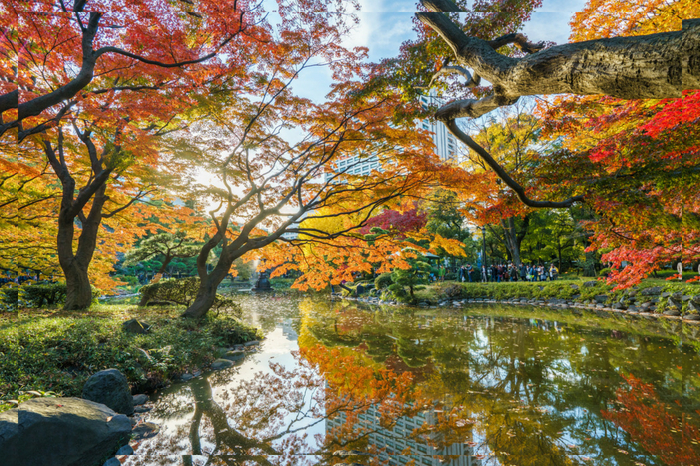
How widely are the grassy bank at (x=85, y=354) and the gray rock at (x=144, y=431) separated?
2.90ft

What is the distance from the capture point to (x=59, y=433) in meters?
2.38

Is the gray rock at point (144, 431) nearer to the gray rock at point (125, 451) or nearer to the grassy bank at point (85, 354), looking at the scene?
the gray rock at point (125, 451)

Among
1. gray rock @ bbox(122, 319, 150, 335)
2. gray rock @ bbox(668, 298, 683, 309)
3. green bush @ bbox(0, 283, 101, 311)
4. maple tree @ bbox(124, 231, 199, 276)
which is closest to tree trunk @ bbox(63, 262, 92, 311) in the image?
green bush @ bbox(0, 283, 101, 311)

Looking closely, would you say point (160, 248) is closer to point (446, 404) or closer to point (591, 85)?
point (446, 404)

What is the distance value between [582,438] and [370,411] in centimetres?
221

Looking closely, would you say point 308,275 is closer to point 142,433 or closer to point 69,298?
point 69,298

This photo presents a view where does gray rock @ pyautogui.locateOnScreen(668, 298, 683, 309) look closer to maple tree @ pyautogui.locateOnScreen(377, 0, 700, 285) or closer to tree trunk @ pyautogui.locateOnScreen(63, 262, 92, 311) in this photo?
maple tree @ pyautogui.locateOnScreen(377, 0, 700, 285)

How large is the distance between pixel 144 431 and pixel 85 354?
1753 millimetres

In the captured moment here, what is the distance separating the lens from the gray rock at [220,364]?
5.54 m

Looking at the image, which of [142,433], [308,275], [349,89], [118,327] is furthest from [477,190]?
[118,327]

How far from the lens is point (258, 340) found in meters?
7.71

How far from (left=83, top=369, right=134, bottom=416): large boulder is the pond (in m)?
0.37

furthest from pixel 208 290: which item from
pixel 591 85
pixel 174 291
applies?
pixel 591 85

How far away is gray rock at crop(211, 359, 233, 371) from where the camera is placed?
554cm
